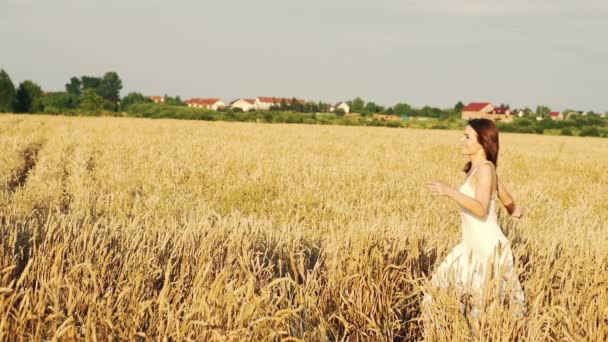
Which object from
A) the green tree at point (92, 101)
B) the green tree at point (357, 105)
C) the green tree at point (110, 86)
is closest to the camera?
the green tree at point (92, 101)

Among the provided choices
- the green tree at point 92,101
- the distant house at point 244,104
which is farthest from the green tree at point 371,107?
Result: the distant house at point 244,104

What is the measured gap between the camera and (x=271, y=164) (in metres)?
12.9

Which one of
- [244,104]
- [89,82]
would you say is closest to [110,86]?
[89,82]

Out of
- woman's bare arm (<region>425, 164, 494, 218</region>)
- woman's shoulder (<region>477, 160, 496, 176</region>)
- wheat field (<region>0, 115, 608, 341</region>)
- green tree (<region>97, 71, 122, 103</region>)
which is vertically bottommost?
wheat field (<region>0, 115, 608, 341</region>)

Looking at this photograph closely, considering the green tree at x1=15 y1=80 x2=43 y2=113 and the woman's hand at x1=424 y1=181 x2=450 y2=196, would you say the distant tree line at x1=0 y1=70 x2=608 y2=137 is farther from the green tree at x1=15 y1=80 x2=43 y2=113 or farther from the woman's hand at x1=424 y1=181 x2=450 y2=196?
the woman's hand at x1=424 y1=181 x2=450 y2=196

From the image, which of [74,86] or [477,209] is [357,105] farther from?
[477,209]

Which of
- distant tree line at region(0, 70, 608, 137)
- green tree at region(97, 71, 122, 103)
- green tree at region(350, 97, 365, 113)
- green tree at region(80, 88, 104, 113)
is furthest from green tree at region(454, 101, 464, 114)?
green tree at region(97, 71, 122, 103)

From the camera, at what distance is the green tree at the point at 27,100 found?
81.0 metres

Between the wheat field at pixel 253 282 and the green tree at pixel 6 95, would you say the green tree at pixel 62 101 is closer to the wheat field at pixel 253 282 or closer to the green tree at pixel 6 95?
the green tree at pixel 6 95

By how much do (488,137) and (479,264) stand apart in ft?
2.96

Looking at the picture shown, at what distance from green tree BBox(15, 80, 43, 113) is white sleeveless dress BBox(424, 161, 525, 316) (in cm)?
8775

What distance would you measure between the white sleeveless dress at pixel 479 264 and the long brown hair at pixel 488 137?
155 millimetres

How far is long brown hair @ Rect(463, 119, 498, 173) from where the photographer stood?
372 cm

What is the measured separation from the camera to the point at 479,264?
11.0 feet
